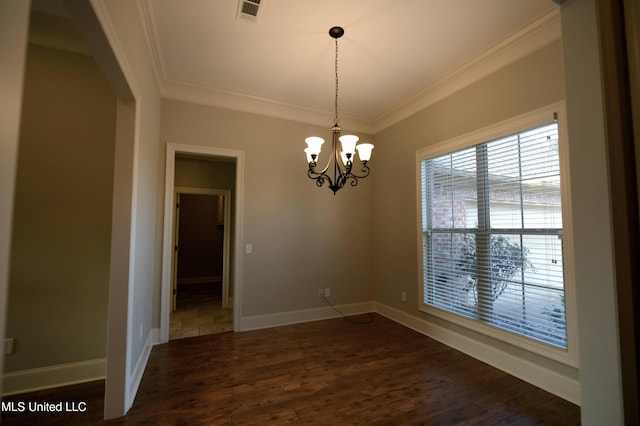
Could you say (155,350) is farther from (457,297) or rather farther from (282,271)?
(457,297)

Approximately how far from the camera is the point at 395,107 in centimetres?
402

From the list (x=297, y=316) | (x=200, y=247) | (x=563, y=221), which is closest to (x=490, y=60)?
(x=563, y=221)

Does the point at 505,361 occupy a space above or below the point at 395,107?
below

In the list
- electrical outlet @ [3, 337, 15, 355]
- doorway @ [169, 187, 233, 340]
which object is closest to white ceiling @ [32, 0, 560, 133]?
electrical outlet @ [3, 337, 15, 355]

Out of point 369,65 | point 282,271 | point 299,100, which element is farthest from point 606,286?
point 299,100

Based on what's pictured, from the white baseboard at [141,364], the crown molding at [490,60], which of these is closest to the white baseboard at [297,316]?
the white baseboard at [141,364]

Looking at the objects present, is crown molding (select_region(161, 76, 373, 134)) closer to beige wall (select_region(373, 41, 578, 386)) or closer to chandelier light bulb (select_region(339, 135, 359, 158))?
beige wall (select_region(373, 41, 578, 386))

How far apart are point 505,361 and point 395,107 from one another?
331cm

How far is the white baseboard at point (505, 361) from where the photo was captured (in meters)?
2.21

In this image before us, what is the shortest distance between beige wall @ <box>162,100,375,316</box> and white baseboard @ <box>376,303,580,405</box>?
1.14m

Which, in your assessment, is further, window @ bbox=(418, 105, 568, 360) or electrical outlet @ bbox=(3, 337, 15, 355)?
window @ bbox=(418, 105, 568, 360)

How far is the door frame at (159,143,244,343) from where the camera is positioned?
333 cm

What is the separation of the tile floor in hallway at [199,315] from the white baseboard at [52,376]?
99 cm

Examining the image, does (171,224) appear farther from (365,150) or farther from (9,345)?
(365,150)
